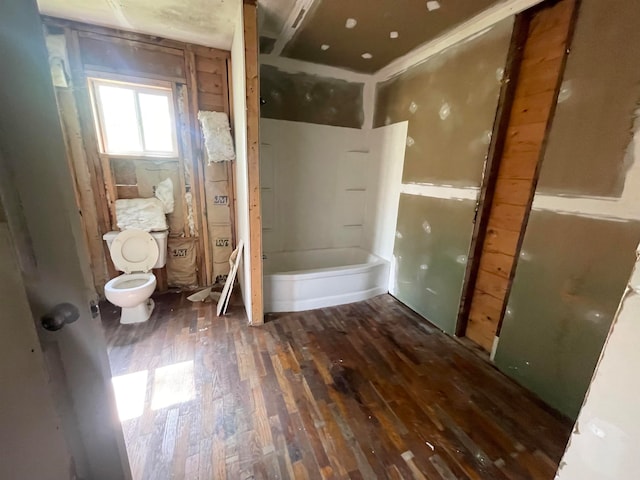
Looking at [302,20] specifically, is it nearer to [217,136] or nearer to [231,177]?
[217,136]

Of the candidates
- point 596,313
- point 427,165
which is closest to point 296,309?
point 427,165

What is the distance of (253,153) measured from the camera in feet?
6.59

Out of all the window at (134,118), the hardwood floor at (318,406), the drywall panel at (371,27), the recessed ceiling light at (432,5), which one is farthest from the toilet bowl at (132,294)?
the recessed ceiling light at (432,5)

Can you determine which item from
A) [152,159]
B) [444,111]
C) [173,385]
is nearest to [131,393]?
[173,385]

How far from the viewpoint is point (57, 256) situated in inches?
23.3

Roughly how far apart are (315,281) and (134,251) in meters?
1.69

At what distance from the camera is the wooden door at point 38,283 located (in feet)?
1.55

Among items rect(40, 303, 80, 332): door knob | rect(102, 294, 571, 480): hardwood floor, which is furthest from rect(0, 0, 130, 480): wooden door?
rect(102, 294, 571, 480): hardwood floor

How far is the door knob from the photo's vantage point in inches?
22.7

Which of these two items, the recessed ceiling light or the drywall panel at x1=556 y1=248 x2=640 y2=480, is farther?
the recessed ceiling light

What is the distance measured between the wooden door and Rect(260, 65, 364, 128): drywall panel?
245 cm

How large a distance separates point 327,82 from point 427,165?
1.48 metres

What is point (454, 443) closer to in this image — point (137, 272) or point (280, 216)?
point (280, 216)

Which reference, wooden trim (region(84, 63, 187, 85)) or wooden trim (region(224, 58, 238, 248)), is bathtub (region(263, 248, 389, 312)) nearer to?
wooden trim (region(224, 58, 238, 248))
